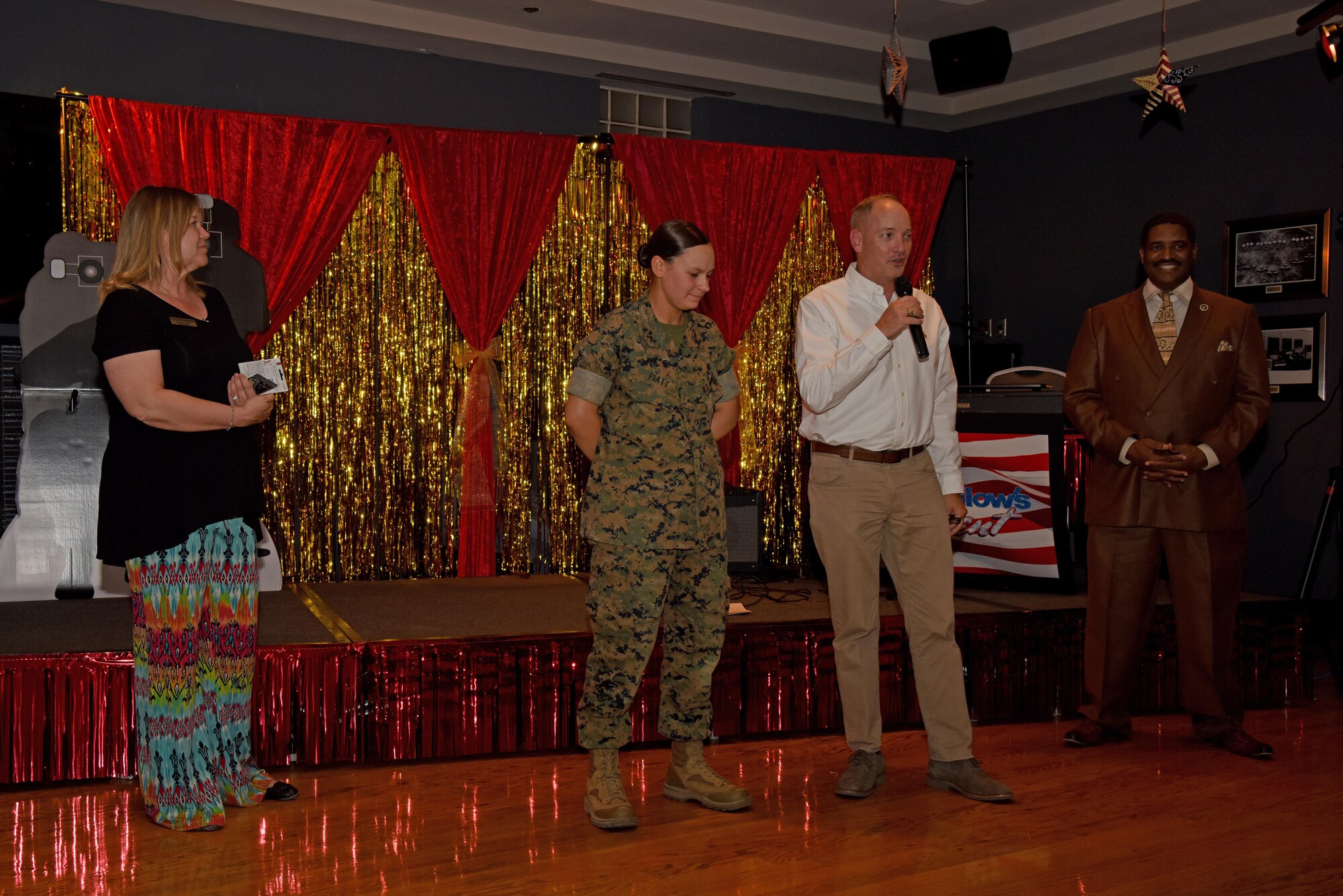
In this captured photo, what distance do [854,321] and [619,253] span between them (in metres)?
3.38

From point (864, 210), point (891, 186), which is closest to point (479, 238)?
point (891, 186)

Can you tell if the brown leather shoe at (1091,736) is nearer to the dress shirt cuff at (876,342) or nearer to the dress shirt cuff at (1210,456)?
the dress shirt cuff at (1210,456)

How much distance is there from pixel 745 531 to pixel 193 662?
298 cm

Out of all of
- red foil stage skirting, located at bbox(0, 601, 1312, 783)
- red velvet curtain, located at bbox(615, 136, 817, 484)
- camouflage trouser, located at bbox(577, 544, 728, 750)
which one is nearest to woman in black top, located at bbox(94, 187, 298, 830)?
red foil stage skirting, located at bbox(0, 601, 1312, 783)

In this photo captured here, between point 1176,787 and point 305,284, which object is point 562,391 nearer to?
point 305,284

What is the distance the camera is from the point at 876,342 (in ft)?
10.3

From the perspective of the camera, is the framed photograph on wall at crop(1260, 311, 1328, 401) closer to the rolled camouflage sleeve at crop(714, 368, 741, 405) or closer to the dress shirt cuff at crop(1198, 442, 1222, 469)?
the dress shirt cuff at crop(1198, 442, 1222, 469)

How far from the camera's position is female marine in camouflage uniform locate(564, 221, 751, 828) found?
303cm

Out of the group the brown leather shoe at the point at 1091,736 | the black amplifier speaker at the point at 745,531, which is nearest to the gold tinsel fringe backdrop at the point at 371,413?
the black amplifier speaker at the point at 745,531

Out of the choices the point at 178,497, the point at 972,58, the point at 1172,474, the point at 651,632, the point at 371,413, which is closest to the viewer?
the point at 178,497

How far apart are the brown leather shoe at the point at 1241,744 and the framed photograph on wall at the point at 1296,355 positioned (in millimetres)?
2614

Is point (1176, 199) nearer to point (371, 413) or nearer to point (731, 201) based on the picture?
point (731, 201)

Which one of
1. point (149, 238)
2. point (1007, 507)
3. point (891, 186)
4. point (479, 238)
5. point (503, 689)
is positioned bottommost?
point (503, 689)

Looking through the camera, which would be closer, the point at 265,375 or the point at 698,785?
the point at 265,375
